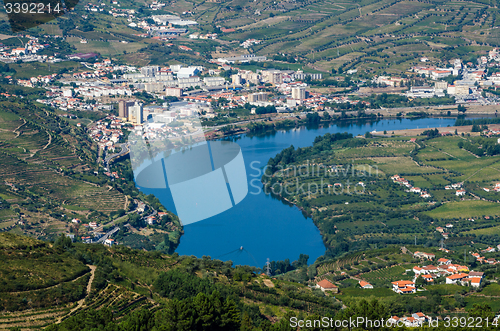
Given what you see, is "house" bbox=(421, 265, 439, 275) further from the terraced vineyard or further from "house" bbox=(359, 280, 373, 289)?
the terraced vineyard

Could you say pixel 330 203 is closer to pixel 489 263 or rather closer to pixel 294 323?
pixel 489 263

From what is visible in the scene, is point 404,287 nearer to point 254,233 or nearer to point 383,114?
point 254,233

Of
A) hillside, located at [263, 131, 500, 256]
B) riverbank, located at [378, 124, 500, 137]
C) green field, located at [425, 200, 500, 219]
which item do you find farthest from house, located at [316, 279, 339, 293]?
riverbank, located at [378, 124, 500, 137]

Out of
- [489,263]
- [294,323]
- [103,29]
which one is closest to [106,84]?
[103,29]

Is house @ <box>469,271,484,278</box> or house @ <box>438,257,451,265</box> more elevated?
house @ <box>469,271,484,278</box>

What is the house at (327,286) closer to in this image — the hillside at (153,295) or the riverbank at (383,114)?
the hillside at (153,295)
